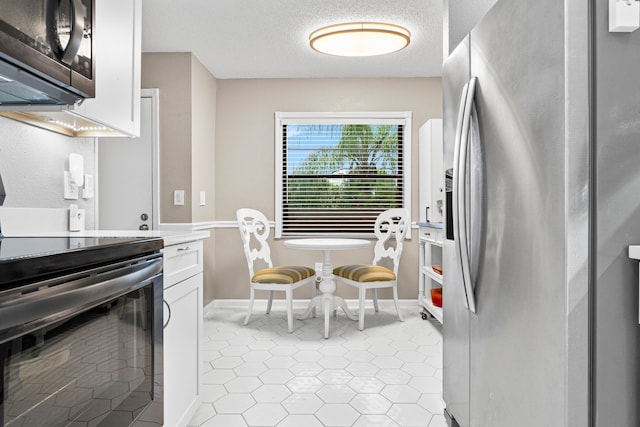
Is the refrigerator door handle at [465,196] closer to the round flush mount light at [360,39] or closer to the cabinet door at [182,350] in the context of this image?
the cabinet door at [182,350]

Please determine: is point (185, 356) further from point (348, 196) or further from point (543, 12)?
point (348, 196)

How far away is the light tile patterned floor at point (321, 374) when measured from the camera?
221 cm

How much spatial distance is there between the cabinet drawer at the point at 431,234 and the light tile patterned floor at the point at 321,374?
76 cm

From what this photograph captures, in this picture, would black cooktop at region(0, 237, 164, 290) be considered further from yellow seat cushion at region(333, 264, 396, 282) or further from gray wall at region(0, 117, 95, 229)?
yellow seat cushion at region(333, 264, 396, 282)

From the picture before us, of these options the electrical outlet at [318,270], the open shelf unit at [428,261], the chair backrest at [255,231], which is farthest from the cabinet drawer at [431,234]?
the chair backrest at [255,231]

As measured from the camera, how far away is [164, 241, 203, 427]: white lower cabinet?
68.8 inches

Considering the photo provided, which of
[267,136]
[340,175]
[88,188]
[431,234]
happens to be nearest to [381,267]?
[431,234]

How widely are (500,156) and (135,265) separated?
111 centimetres

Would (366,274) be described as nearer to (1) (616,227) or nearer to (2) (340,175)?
(2) (340,175)

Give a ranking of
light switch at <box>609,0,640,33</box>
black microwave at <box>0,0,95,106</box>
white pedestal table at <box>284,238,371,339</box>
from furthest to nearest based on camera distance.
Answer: white pedestal table at <box>284,238,371,339</box> < black microwave at <box>0,0,95,106</box> < light switch at <box>609,0,640,33</box>

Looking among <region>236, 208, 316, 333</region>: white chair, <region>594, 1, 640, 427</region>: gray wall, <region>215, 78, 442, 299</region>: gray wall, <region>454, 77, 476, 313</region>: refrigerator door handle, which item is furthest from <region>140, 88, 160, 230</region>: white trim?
<region>594, 1, 640, 427</region>: gray wall

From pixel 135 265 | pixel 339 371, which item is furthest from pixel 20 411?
pixel 339 371

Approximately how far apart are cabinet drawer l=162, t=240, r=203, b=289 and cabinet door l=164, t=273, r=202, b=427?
0.10 ft

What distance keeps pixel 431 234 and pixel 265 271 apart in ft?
5.00
